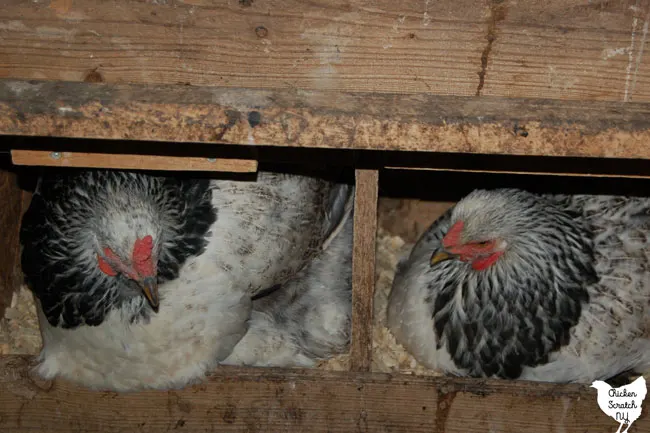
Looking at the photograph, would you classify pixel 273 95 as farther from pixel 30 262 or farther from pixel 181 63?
pixel 30 262

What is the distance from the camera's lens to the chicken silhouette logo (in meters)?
2.29

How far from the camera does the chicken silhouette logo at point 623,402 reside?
2.29 metres

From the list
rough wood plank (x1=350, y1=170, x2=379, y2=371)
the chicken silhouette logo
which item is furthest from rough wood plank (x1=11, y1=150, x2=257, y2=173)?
the chicken silhouette logo

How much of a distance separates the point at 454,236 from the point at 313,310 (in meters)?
0.72

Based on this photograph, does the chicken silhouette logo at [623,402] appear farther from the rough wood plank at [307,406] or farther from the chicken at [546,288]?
the chicken at [546,288]

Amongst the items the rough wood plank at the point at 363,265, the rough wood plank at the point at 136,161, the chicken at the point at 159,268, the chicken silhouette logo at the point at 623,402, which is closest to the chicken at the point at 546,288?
the chicken silhouette logo at the point at 623,402

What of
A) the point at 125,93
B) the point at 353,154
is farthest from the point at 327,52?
the point at 125,93

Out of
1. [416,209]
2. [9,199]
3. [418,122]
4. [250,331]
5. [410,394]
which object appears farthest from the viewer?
[416,209]

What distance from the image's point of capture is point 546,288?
2.61 metres

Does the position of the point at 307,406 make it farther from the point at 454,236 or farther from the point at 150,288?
the point at 454,236

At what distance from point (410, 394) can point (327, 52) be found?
120 cm

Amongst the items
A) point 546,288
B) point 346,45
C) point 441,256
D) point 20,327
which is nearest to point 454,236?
point 441,256

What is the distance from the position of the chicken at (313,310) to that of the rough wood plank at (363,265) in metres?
0.49

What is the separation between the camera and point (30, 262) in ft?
8.08
